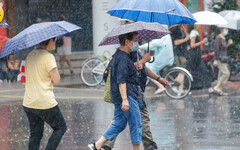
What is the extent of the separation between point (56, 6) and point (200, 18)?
30.0 ft

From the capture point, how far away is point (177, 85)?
45.1ft

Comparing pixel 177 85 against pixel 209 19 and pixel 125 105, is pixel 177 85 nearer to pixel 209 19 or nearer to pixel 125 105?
pixel 209 19

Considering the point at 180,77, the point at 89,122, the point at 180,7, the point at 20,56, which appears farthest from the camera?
the point at 20,56

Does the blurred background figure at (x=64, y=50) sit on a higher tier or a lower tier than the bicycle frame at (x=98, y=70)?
higher

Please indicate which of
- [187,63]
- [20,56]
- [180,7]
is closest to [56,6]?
[20,56]

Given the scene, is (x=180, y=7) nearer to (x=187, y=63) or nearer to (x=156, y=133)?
(x=156, y=133)

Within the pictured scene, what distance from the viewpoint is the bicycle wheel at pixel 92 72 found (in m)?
15.8

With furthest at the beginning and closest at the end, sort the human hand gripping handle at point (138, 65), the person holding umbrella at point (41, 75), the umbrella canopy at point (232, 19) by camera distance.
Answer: the umbrella canopy at point (232, 19), the human hand gripping handle at point (138, 65), the person holding umbrella at point (41, 75)

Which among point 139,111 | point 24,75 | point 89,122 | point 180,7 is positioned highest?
point 180,7

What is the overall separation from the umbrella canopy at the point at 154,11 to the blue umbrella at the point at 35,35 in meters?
1.21

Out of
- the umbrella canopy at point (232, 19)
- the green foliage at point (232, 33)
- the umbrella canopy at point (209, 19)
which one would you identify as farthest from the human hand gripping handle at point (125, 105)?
the green foliage at point (232, 33)

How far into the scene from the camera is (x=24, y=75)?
703 centimetres

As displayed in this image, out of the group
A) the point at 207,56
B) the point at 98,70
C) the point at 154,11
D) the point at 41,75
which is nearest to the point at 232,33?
the point at 207,56

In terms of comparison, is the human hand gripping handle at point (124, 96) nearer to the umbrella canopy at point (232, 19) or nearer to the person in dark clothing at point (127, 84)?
the person in dark clothing at point (127, 84)
